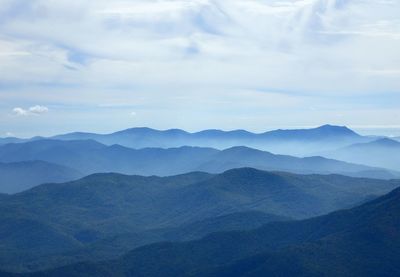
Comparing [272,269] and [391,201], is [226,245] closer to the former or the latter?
[272,269]

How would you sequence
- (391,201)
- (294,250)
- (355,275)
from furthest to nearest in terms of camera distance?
(391,201)
(294,250)
(355,275)

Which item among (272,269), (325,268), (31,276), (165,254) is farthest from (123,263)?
(325,268)

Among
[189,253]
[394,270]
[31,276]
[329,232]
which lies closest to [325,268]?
[394,270]

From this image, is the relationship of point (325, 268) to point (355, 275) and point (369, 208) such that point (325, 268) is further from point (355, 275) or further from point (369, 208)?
point (369, 208)

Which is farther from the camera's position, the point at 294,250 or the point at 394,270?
the point at 294,250

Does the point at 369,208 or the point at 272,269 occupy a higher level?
the point at 369,208

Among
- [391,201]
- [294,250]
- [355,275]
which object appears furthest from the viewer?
[391,201]
